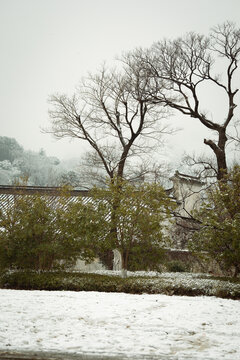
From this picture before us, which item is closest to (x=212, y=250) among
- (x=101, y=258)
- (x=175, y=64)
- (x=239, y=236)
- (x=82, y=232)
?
(x=239, y=236)

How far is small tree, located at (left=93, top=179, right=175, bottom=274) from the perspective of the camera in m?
14.2

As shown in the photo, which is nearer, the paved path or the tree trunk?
the paved path

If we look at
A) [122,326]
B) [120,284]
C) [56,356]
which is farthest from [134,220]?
[56,356]

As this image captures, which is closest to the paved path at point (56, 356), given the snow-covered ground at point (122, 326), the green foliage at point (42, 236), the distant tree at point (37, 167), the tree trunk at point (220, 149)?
the snow-covered ground at point (122, 326)

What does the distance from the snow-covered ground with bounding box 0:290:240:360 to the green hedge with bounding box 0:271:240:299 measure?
6.20 feet

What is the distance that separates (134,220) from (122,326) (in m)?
7.90

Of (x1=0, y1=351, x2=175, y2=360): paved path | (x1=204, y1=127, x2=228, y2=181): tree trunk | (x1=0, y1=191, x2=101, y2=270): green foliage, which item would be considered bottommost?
(x1=0, y1=351, x2=175, y2=360): paved path

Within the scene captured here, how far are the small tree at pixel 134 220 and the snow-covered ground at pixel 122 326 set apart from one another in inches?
195

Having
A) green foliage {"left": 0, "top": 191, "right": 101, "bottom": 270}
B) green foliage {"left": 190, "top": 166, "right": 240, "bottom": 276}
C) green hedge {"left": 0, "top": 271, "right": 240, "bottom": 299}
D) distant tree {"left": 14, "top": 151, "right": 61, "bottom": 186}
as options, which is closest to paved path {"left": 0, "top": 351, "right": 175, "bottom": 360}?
green hedge {"left": 0, "top": 271, "right": 240, "bottom": 299}

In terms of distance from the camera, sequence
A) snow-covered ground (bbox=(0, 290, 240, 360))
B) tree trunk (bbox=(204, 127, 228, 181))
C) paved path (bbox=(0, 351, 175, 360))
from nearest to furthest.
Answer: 1. paved path (bbox=(0, 351, 175, 360))
2. snow-covered ground (bbox=(0, 290, 240, 360))
3. tree trunk (bbox=(204, 127, 228, 181))

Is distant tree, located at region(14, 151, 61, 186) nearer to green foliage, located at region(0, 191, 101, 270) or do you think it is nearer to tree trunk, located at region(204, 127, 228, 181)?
tree trunk, located at region(204, 127, 228, 181)

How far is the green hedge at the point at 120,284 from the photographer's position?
11.2m

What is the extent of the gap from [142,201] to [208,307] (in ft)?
21.9

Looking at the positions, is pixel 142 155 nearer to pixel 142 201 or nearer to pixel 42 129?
pixel 42 129
